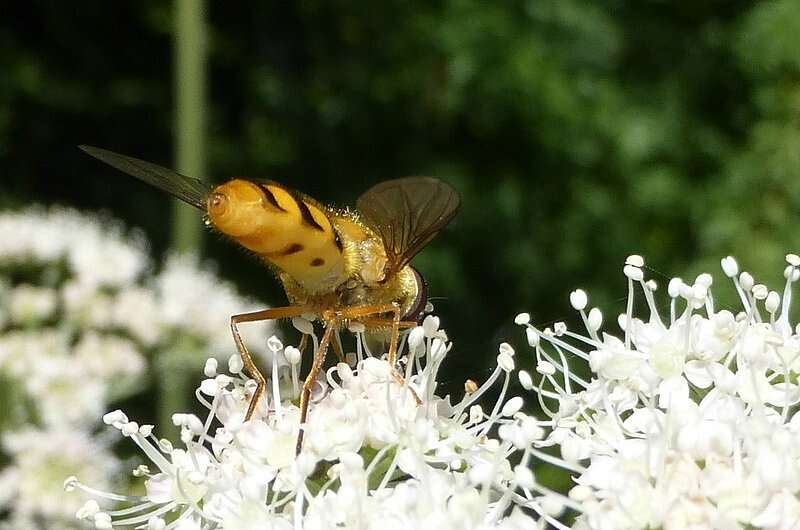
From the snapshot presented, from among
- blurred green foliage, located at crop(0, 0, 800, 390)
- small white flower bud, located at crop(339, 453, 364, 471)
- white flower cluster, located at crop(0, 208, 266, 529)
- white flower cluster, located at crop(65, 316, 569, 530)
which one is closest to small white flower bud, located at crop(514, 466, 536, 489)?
white flower cluster, located at crop(65, 316, 569, 530)

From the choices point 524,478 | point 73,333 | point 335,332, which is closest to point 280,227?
point 335,332

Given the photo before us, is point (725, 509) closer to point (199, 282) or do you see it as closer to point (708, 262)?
point (199, 282)

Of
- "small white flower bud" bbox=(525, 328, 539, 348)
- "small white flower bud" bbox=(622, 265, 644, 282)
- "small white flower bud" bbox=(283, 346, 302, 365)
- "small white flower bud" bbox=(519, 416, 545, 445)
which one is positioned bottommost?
"small white flower bud" bbox=(519, 416, 545, 445)

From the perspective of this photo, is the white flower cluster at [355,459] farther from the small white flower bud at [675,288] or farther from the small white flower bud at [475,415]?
the small white flower bud at [675,288]

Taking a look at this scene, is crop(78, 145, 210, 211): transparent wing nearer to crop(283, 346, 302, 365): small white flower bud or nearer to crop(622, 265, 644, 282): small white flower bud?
crop(283, 346, 302, 365): small white flower bud

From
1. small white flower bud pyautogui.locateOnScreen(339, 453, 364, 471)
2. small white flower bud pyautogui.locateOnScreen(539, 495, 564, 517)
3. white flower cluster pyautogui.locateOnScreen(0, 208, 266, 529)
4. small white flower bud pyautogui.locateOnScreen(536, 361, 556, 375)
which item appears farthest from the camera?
white flower cluster pyautogui.locateOnScreen(0, 208, 266, 529)

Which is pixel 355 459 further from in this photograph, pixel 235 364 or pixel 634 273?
pixel 634 273

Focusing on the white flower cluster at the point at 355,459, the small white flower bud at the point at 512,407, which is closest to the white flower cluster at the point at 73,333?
the white flower cluster at the point at 355,459
